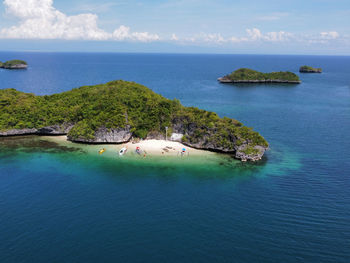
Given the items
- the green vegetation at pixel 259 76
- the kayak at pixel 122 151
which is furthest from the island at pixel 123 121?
the green vegetation at pixel 259 76

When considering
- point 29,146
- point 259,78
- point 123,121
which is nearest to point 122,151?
point 123,121

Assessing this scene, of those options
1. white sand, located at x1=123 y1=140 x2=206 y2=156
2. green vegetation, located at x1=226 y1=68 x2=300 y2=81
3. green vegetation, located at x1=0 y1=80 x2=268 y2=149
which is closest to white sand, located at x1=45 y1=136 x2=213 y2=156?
white sand, located at x1=123 y1=140 x2=206 y2=156

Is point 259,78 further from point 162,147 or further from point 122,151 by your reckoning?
point 122,151

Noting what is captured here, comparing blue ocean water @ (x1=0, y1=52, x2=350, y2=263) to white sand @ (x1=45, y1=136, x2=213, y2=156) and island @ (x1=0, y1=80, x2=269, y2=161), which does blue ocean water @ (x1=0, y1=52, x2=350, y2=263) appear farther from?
white sand @ (x1=45, y1=136, x2=213, y2=156)

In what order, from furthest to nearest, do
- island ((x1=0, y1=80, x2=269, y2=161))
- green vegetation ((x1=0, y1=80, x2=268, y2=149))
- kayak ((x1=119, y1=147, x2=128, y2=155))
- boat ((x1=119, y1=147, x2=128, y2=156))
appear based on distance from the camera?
Answer: 1. green vegetation ((x1=0, y1=80, x2=268, y2=149))
2. island ((x1=0, y1=80, x2=269, y2=161))
3. kayak ((x1=119, y1=147, x2=128, y2=155))
4. boat ((x1=119, y1=147, x2=128, y2=156))

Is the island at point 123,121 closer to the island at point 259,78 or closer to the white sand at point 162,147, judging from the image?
the white sand at point 162,147

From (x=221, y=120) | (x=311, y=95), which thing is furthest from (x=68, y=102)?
(x=311, y=95)

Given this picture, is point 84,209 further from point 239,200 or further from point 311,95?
point 311,95
